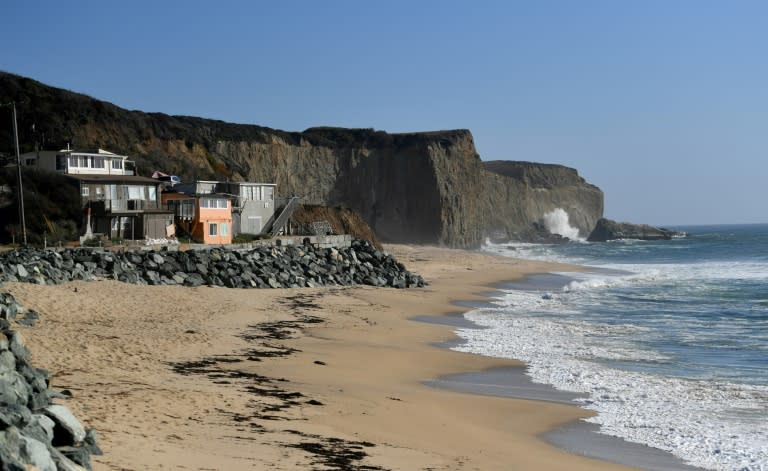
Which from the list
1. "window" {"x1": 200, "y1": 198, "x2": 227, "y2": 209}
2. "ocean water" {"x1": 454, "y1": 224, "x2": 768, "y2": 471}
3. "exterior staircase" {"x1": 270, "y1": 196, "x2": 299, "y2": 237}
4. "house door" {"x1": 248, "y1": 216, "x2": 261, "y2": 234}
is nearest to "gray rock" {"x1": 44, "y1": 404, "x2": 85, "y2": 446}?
"ocean water" {"x1": 454, "y1": 224, "x2": 768, "y2": 471}

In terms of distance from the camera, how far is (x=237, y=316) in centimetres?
2145

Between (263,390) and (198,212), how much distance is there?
1044 inches

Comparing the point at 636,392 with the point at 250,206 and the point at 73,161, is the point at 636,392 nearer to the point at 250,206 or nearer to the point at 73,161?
the point at 73,161

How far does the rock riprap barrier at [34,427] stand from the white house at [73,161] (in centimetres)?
2789

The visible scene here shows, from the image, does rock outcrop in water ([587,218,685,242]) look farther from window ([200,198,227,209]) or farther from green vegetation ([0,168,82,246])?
green vegetation ([0,168,82,246])

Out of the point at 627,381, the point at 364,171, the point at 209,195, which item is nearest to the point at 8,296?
the point at 627,381

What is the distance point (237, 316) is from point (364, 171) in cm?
6748

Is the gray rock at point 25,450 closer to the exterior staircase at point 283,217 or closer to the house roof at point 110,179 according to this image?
the house roof at point 110,179

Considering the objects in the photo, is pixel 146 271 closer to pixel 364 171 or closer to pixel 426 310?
pixel 426 310

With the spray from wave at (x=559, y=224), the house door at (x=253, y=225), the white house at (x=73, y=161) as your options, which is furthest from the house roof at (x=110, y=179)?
the spray from wave at (x=559, y=224)

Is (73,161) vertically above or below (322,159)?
below

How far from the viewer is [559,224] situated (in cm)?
13650

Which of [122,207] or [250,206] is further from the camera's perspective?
[250,206]

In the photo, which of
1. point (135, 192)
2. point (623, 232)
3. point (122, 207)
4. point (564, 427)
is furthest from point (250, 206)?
point (623, 232)
